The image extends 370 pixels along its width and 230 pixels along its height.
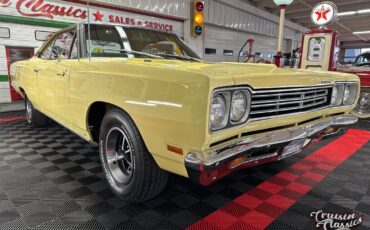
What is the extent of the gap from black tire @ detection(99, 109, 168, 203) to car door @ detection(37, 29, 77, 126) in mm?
631

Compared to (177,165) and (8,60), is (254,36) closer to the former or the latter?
(8,60)

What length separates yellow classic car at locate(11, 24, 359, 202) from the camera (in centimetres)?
130

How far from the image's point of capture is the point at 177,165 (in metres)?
1.39

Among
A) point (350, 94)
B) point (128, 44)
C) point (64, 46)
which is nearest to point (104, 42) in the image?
point (128, 44)

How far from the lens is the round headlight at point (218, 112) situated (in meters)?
1.34

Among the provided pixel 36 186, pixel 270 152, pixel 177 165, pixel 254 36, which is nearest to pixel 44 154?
pixel 36 186

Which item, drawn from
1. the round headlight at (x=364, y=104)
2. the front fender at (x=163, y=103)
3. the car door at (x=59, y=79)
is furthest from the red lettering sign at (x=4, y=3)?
the round headlight at (x=364, y=104)

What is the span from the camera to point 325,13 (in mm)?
5758

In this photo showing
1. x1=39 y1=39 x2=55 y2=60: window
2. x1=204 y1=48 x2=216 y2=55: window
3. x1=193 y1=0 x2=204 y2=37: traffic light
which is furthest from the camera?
x1=204 y1=48 x2=216 y2=55: window

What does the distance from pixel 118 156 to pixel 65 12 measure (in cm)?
633

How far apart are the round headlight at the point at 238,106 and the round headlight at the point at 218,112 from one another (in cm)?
8

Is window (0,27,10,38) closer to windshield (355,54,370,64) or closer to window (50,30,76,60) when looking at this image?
window (50,30,76,60)

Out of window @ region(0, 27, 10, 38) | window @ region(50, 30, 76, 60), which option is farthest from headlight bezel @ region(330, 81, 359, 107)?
window @ region(0, 27, 10, 38)

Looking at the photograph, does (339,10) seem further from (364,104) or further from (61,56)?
(61,56)
